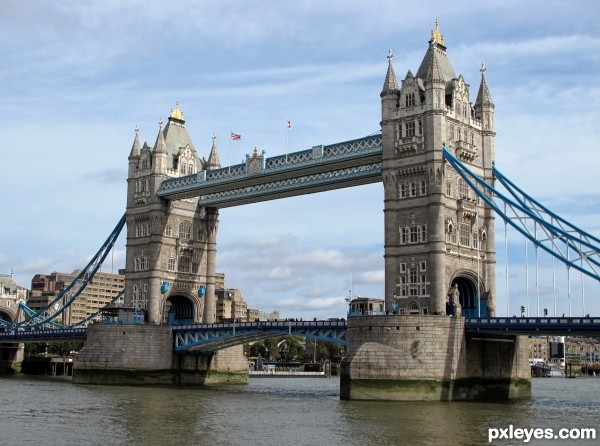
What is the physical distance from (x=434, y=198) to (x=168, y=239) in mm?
33981

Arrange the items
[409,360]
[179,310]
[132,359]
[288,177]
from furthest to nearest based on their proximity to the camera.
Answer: [179,310] < [132,359] < [288,177] < [409,360]

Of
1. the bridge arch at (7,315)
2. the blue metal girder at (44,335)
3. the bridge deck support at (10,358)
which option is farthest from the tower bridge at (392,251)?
the bridge arch at (7,315)

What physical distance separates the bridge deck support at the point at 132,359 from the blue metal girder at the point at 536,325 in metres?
33.4

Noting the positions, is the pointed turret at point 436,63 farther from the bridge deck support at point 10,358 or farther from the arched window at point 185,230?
the bridge deck support at point 10,358

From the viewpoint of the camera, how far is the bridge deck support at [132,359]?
81.2 metres

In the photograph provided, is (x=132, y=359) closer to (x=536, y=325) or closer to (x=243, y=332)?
(x=243, y=332)

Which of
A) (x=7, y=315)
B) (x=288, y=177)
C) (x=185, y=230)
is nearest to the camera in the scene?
(x=288, y=177)

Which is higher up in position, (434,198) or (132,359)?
(434,198)

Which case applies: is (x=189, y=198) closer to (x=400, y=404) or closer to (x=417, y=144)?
(x=417, y=144)

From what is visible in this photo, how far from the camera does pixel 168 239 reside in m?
90.5

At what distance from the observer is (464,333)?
2434 inches

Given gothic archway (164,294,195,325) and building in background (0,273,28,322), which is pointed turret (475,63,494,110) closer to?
gothic archway (164,294,195,325)

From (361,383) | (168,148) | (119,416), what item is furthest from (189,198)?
(119,416)

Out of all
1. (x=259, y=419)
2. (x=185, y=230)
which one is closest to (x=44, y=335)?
(x=185, y=230)
